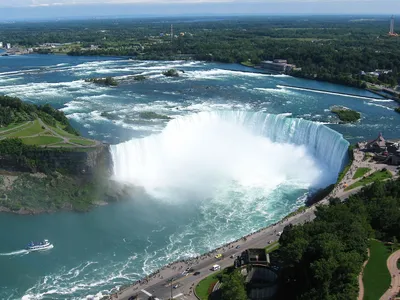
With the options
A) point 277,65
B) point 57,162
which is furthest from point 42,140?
point 277,65

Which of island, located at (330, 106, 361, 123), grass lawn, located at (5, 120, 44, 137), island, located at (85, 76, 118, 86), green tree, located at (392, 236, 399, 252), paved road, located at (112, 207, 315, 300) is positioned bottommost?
paved road, located at (112, 207, 315, 300)

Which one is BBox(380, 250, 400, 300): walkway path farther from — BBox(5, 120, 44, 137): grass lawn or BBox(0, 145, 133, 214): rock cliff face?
BBox(5, 120, 44, 137): grass lawn

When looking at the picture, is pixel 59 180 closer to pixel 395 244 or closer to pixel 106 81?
pixel 395 244

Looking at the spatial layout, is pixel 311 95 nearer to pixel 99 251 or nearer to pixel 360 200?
pixel 360 200

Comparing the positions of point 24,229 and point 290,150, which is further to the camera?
point 290,150

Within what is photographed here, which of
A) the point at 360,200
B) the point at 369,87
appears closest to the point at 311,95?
the point at 369,87

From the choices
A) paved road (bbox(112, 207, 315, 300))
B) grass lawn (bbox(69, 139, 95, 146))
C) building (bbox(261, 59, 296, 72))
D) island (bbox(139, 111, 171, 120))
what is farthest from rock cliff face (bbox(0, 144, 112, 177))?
building (bbox(261, 59, 296, 72))

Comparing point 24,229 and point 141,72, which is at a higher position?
point 141,72
